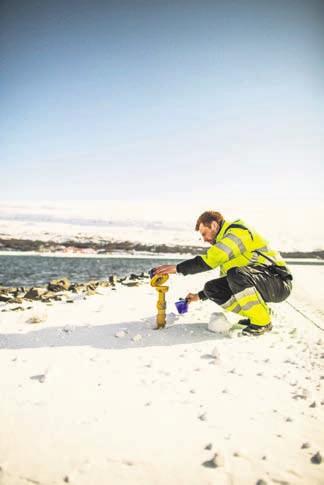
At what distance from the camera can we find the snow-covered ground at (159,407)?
1.35 m

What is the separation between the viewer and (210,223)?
330cm

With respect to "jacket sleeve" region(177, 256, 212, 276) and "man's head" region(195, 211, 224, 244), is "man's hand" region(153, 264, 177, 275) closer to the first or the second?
"jacket sleeve" region(177, 256, 212, 276)

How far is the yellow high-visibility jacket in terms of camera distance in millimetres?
3041

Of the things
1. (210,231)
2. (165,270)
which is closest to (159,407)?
(165,270)

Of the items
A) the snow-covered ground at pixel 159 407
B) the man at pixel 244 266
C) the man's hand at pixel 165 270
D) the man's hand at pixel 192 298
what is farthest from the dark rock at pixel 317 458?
the man's hand at pixel 192 298

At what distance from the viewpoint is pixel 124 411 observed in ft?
5.91

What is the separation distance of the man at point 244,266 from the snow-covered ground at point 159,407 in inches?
14.1

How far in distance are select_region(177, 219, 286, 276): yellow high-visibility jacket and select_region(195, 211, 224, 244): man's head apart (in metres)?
0.07

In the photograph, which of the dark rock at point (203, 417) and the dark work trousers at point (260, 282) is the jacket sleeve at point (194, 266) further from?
the dark rock at point (203, 417)

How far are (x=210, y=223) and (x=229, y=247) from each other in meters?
0.42

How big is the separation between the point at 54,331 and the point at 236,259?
2.35 m

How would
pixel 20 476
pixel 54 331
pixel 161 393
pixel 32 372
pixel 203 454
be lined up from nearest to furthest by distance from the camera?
1. pixel 20 476
2. pixel 203 454
3. pixel 161 393
4. pixel 32 372
5. pixel 54 331

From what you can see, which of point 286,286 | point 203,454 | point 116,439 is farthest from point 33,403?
point 286,286

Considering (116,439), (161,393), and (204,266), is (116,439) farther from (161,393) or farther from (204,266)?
(204,266)
